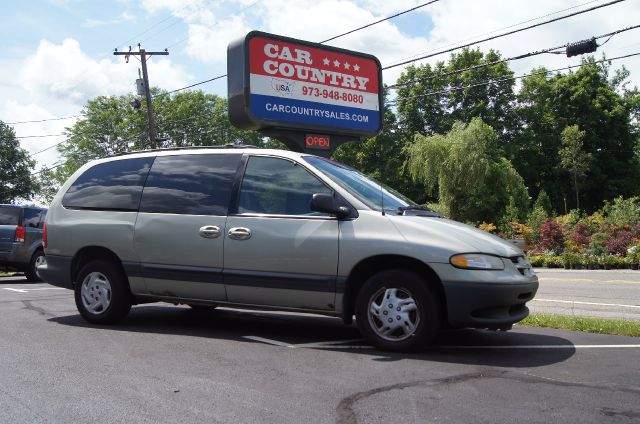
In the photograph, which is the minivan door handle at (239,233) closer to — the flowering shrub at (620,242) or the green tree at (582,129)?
the flowering shrub at (620,242)

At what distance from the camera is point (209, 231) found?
6.32 metres

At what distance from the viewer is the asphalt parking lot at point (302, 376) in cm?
382

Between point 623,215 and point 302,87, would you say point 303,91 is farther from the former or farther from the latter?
point 623,215

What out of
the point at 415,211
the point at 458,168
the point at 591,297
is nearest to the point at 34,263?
the point at 415,211

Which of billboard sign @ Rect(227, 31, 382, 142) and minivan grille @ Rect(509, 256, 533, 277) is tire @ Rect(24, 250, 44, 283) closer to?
billboard sign @ Rect(227, 31, 382, 142)

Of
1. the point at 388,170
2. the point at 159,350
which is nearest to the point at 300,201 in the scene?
the point at 159,350

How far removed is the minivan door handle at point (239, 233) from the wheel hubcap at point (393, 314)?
4.64 feet

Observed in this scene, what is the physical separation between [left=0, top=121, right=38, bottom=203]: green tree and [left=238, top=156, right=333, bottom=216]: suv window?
65081 mm

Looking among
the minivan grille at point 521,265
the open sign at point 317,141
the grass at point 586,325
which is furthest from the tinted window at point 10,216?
the minivan grille at point 521,265

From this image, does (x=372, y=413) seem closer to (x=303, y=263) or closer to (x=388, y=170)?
(x=303, y=263)

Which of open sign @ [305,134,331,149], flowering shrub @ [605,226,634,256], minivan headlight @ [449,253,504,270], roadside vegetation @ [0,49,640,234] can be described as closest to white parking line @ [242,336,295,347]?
minivan headlight @ [449,253,504,270]

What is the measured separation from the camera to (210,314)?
8.09m

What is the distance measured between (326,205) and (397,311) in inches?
44.5

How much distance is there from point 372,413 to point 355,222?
2204 mm
